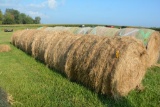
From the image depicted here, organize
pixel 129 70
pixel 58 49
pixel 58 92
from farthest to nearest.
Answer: pixel 58 49 → pixel 58 92 → pixel 129 70

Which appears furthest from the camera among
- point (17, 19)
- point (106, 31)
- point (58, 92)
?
point (17, 19)

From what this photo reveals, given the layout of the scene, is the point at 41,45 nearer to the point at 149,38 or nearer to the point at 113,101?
the point at 149,38

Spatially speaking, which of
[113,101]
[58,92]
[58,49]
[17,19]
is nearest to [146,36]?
[58,49]

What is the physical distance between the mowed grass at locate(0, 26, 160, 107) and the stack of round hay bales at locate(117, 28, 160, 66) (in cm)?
213

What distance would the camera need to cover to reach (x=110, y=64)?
6738 millimetres

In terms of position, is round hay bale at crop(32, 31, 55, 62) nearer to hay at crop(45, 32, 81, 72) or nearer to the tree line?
hay at crop(45, 32, 81, 72)

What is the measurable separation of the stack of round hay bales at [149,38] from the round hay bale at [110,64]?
143 inches

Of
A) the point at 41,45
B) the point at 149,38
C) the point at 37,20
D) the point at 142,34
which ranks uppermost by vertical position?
the point at 142,34

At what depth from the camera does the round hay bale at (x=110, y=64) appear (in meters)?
6.72

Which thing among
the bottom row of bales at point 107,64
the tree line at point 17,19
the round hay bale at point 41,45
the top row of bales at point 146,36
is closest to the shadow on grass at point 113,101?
the bottom row of bales at point 107,64

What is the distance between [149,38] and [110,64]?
5270 mm

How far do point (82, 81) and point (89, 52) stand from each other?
41.3 inches

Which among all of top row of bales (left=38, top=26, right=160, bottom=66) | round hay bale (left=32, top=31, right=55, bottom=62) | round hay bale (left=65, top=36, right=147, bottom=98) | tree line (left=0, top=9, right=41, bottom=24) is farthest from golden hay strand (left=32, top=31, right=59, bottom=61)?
tree line (left=0, top=9, right=41, bottom=24)

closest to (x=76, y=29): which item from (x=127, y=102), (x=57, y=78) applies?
→ (x=57, y=78)
